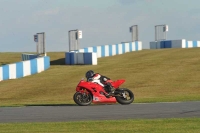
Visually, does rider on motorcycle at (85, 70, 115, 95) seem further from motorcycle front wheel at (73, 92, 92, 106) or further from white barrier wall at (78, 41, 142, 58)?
white barrier wall at (78, 41, 142, 58)

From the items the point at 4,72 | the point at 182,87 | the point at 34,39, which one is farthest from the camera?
the point at 34,39

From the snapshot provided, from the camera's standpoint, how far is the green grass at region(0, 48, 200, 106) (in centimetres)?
2081

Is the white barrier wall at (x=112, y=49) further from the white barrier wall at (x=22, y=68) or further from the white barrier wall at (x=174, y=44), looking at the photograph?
the white barrier wall at (x=22, y=68)

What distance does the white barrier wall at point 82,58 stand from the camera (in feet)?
115

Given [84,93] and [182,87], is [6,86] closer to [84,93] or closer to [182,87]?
[182,87]

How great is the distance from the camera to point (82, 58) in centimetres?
3531

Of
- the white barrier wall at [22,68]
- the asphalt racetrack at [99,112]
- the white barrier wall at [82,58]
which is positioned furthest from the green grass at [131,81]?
the asphalt racetrack at [99,112]

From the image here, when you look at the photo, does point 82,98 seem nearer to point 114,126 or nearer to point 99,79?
point 99,79

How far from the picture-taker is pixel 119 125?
11.9 m

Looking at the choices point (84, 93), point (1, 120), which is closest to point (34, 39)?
point (84, 93)

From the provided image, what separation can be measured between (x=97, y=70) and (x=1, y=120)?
17958 mm

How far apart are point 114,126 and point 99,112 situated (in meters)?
2.87

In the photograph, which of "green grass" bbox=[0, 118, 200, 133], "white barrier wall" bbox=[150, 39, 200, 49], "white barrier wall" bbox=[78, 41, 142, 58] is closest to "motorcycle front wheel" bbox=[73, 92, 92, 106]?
"green grass" bbox=[0, 118, 200, 133]

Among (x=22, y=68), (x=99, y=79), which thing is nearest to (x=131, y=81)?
(x=22, y=68)
